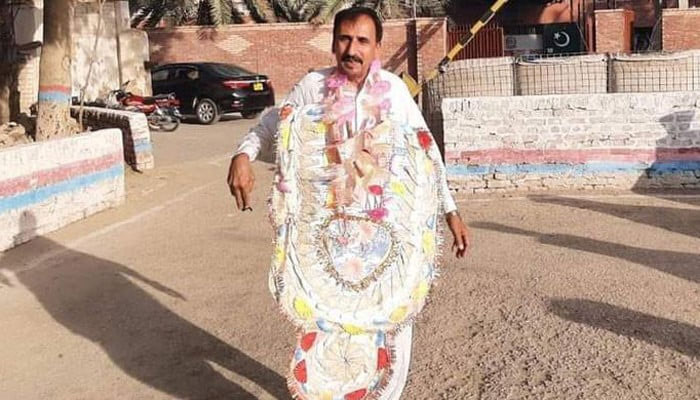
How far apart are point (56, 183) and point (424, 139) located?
6.55 m

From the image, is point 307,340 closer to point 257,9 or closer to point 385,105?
point 385,105

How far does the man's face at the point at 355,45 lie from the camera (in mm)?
3527

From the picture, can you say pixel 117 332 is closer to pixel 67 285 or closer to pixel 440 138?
pixel 67 285

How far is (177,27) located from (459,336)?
90.6 ft

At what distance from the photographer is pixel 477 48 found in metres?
28.5

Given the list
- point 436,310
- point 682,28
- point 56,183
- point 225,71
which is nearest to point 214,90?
point 225,71

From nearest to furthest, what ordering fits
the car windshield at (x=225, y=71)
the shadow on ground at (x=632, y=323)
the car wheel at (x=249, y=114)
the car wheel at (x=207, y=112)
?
1. the shadow on ground at (x=632, y=323)
2. the car wheel at (x=207, y=112)
3. the car windshield at (x=225, y=71)
4. the car wheel at (x=249, y=114)

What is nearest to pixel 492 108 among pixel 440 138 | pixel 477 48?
pixel 440 138

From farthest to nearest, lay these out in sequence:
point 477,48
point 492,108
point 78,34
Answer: point 477,48 → point 78,34 → point 492,108

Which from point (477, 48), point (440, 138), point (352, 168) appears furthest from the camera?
point (477, 48)

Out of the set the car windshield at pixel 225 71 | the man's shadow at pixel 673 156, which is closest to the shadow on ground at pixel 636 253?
the man's shadow at pixel 673 156

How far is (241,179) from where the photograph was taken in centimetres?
357

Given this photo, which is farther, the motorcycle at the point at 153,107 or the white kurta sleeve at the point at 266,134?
the motorcycle at the point at 153,107

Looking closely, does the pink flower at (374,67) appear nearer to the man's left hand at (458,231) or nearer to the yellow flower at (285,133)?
the yellow flower at (285,133)
